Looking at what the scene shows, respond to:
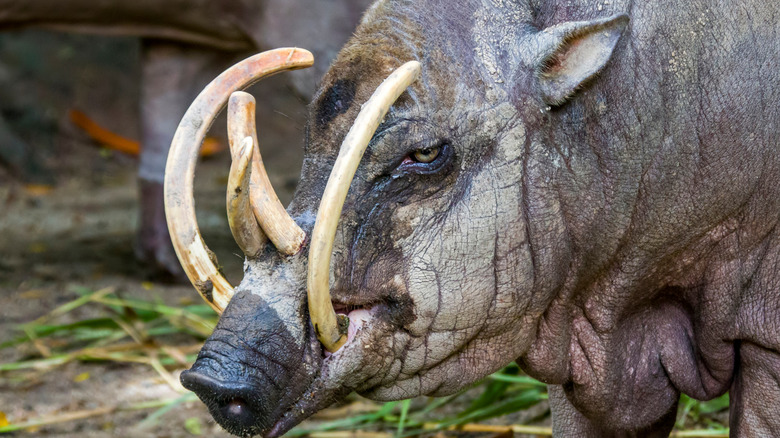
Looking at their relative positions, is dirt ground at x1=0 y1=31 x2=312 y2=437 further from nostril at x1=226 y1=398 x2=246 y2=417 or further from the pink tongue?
nostril at x1=226 y1=398 x2=246 y2=417

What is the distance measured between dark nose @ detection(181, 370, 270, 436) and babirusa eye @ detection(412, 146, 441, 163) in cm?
60

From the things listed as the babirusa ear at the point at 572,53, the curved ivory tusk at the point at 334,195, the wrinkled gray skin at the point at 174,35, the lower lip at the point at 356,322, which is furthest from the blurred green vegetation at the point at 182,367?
the babirusa ear at the point at 572,53

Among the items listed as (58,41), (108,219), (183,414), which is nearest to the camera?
(183,414)

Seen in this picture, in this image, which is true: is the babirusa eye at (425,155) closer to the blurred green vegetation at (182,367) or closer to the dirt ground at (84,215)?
the dirt ground at (84,215)

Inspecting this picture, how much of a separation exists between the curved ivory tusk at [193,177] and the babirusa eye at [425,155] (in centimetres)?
39

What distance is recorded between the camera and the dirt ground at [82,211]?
406 cm

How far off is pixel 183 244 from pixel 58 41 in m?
7.24

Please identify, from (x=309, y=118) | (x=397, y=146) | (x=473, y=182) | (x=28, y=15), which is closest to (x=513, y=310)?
(x=473, y=182)

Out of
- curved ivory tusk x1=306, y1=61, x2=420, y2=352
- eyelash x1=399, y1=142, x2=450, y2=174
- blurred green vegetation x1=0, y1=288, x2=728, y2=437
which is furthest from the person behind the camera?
blurred green vegetation x1=0, y1=288, x2=728, y2=437

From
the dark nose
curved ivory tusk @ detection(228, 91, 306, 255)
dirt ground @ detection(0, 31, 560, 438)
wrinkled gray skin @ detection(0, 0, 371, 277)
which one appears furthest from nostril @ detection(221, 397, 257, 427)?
wrinkled gray skin @ detection(0, 0, 371, 277)

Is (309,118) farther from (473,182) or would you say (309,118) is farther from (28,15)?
(28,15)

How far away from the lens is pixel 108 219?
6.85 metres

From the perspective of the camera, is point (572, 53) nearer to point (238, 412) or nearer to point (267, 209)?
point (267, 209)

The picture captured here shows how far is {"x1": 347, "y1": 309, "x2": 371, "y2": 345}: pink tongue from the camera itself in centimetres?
212
